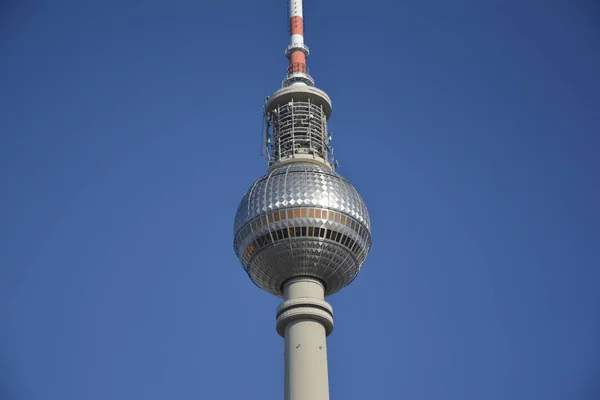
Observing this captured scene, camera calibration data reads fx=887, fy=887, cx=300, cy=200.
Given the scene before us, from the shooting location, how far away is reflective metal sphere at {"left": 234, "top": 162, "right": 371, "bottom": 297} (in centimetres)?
7456

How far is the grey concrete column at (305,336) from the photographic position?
6881 cm

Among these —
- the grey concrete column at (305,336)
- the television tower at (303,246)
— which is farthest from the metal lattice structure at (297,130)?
the grey concrete column at (305,336)

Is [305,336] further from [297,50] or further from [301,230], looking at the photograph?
[297,50]

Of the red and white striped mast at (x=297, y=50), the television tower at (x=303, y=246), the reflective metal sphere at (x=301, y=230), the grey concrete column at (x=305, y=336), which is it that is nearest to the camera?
the grey concrete column at (x=305, y=336)

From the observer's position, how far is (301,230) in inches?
2928

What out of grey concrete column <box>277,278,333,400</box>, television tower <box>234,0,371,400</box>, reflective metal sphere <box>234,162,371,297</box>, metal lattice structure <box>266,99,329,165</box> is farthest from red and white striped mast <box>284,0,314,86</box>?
grey concrete column <box>277,278,333,400</box>

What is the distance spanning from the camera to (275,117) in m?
89.6

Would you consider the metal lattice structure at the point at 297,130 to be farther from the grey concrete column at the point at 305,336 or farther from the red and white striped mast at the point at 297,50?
the grey concrete column at the point at 305,336

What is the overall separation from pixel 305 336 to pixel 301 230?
29.3 feet

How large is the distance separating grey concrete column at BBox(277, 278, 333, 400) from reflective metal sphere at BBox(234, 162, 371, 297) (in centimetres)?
171

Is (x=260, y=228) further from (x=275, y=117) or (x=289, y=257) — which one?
(x=275, y=117)

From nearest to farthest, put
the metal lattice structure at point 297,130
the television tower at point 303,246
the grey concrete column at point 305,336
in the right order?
1. the grey concrete column at point 305,336
2. the television tower at point 303,246
3. the metal lattice structure at point 297,130

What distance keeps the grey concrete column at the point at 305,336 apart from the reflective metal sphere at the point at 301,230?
171 cm

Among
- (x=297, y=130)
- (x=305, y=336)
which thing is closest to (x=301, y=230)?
(x=305, y=336)
